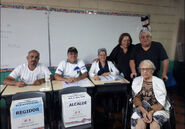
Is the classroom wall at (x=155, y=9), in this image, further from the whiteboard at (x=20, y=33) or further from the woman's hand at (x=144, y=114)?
the woman's hand at (x=144, y=114)

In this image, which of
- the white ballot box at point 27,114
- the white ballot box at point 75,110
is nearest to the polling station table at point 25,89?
the white ballot box at point 27,114

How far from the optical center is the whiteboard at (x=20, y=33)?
2419 mm

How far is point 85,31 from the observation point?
290cm

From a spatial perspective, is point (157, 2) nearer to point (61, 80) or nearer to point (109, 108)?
point (109, 108)

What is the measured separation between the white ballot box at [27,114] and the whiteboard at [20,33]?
4.55ft

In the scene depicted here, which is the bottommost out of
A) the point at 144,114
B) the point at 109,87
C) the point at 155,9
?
the point at 144,114

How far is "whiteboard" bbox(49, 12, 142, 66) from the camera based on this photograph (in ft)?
8.89

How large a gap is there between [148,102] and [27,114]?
1.42 metres

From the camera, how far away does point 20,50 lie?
255 cm

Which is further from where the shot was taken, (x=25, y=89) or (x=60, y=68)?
(x=60, y=68)

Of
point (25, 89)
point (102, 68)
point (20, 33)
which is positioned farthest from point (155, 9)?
point (25, 89)

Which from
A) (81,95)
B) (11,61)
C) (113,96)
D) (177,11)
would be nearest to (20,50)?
(11,61)

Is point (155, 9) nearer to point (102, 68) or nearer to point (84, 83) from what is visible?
point (102, 68)

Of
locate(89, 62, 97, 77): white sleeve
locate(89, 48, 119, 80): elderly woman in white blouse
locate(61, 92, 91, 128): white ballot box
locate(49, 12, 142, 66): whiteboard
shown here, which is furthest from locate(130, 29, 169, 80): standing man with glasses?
locate(61, 92, 91, 128): white ballot box
